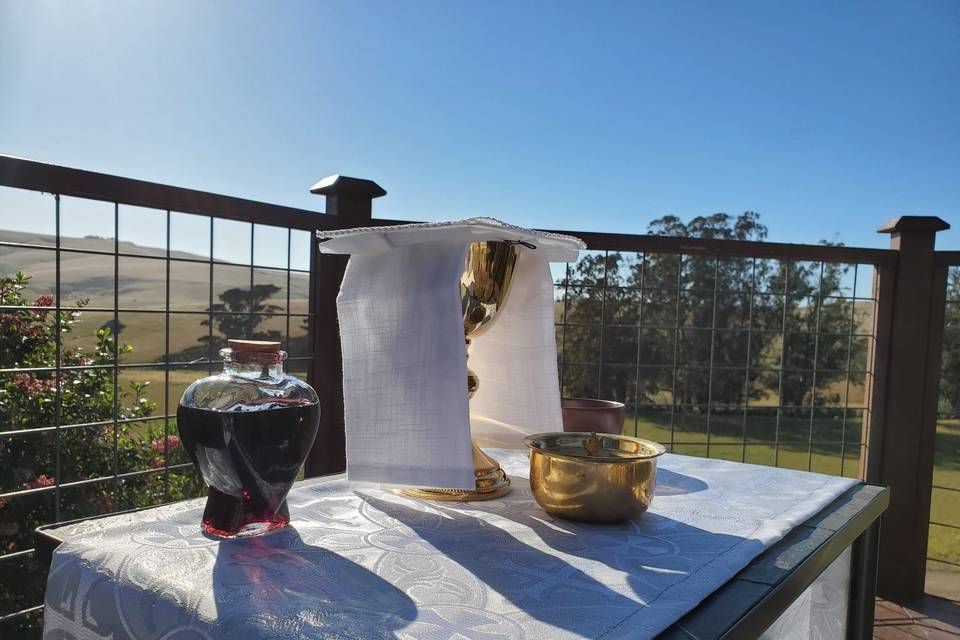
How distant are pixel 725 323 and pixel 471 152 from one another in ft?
13.7

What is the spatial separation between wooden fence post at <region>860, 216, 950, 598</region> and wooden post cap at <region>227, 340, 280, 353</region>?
205 cm

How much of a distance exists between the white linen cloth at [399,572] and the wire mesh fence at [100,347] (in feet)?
2.17

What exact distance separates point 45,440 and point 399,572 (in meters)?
2.09

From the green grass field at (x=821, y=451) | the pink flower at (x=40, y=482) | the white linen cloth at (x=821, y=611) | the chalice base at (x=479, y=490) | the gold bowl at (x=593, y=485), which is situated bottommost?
the green grass field at (x=821, y=451)

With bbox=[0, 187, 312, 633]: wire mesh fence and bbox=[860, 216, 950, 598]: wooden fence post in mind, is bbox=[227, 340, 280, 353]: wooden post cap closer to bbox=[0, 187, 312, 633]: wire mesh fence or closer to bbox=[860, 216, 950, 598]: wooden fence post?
bbox=[0, 187, 312, 633]: wire mesh fence

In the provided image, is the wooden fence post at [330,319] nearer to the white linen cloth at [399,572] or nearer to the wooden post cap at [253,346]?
the white linen cloth at [399,572]

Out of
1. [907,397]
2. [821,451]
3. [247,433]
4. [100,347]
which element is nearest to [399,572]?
[247,433]

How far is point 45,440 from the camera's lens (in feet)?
6.79

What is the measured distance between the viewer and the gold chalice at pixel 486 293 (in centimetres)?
86

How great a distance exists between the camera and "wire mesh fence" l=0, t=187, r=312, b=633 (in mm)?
1360

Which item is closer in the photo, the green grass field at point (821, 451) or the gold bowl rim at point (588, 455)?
the gold bowl rim at point (588, 455)

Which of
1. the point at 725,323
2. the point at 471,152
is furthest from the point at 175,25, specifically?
the point at 725,323

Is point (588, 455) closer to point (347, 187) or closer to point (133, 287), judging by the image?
point (347, 187)

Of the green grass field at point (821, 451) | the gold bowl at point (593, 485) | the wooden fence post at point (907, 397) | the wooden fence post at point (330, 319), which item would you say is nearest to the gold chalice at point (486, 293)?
the gold bowl at point (593, 485)
